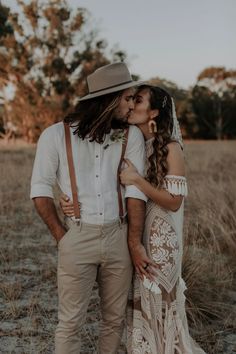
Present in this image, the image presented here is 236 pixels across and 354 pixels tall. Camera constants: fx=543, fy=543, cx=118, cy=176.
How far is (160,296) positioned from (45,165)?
35.8 inches

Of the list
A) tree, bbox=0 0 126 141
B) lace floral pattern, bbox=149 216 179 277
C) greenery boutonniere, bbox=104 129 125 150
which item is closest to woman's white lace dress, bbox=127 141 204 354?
lace floral pattern, bbox=149 216 179 277

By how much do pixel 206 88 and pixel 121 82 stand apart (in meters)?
43.1

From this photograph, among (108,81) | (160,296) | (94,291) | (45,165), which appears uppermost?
(108,81)

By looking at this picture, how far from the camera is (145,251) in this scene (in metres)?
2.74

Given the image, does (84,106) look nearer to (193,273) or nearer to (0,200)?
(193,273)

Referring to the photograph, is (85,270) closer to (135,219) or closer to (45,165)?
(135,219)

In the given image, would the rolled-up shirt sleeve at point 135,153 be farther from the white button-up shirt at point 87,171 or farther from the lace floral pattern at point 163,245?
the lace floral pattern at point 163,245

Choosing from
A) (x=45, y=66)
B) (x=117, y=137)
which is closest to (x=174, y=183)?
(x=117, y=137)

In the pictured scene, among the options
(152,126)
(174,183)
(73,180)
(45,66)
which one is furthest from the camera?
(45,66)

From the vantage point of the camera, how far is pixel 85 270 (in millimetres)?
2621

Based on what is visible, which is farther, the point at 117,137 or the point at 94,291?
the point at 94,291

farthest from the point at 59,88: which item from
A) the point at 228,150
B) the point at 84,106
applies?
the point at 84,106

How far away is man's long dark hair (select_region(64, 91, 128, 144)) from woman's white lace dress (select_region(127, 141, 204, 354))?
0.30m

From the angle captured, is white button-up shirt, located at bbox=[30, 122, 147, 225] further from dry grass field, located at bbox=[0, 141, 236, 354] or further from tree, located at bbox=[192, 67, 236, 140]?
tree, located at bbox=[192, 67, 236, 140]
